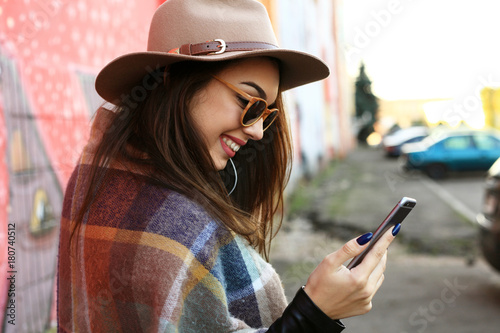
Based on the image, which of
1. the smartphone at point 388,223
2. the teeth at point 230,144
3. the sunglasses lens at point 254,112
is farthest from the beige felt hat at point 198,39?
the smartphone at point 388,223

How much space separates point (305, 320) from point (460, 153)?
1466cm

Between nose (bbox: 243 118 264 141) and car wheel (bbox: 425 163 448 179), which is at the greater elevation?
A: nose (bbox: 243 118 264 141)

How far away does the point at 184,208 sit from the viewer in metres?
1.18

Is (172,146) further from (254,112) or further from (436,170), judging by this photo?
(436,170)

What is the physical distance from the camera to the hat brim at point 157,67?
129 cm

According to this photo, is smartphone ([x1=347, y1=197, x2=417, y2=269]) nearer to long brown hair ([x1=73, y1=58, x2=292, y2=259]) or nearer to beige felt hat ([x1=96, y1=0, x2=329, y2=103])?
long brown hair ([x1=73, y1=58, x2=292, y2=259])

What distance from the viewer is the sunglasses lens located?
4.51 feet

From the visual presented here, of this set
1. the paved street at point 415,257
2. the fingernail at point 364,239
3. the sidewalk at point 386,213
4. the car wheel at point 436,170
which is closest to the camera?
the fingernail at point 364,239

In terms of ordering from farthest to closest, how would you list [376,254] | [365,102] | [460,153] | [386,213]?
1. [365,102]
2. [460,153]
3. [386,213]
4. [376,254]

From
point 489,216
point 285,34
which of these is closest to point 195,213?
point 489,216

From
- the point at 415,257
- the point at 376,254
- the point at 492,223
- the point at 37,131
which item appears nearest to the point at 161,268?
the point at 376,254

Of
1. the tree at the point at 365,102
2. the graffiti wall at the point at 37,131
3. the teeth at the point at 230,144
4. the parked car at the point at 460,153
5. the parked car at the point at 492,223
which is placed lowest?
the tree at the point at 365,102

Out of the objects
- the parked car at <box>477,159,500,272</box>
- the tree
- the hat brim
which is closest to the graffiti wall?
the hat brim

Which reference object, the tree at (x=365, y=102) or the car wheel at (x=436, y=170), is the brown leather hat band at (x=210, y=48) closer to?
the car wheel at (x=436, y=170)
